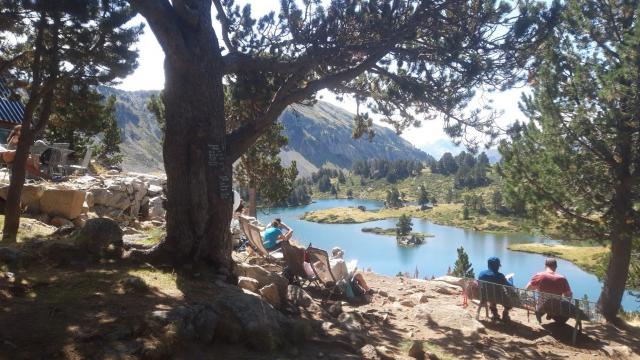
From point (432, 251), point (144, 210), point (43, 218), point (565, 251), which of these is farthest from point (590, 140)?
point (565, 251)

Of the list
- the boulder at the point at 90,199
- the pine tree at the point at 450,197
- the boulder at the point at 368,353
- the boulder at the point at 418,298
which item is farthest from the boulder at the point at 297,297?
the pine tree at the point at 450,197

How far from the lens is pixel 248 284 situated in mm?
6410

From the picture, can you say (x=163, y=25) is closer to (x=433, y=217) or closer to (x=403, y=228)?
(x=403, y=228)

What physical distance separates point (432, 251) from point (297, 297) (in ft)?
282

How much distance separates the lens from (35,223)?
8414 mm

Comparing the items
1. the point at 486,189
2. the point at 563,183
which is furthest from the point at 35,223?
the point at 486,189

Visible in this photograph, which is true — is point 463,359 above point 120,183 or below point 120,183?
below

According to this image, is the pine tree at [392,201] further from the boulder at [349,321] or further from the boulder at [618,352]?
the boulder at [349,321]

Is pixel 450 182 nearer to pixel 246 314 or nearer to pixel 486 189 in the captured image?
pixel 486 189

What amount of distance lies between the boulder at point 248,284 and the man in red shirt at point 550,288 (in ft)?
14.9

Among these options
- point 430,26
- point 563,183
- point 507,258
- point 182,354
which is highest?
point 430,26

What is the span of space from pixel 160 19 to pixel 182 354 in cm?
412

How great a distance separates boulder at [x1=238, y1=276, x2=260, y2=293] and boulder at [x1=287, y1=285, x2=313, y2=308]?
1.67 feet

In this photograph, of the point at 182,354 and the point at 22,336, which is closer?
the point at 22,336
